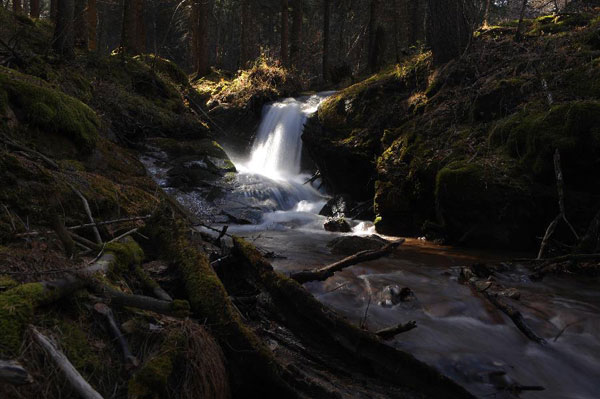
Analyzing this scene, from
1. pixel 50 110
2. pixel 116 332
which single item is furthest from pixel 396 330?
pixel 50 110

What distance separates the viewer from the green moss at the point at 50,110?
5281mm

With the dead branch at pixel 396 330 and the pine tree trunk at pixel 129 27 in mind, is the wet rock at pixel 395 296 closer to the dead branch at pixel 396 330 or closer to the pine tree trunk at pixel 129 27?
the dead branch at pixel 396 330

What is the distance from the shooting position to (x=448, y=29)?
1095cm

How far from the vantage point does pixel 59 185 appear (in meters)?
4.00

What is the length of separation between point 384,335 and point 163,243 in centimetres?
220

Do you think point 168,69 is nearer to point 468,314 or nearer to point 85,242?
point 85,242

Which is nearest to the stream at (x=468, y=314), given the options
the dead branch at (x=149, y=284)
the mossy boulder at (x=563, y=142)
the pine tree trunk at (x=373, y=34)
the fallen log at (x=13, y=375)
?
the mossy boulder at (x=563, y=142)

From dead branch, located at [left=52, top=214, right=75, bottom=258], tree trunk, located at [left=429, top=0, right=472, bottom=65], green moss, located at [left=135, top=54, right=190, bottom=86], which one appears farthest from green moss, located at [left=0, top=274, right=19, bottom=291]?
green moss, located at [left=135, top=54, right=190, bottom=86]

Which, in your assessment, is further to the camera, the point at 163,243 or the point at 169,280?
the point at 163,243

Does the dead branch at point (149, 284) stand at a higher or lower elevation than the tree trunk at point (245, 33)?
lower

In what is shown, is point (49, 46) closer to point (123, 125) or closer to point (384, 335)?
point (123, 125)

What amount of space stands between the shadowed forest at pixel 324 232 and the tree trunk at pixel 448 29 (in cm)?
5

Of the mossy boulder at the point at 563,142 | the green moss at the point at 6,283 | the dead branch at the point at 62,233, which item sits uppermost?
the mossy boulder at the point at 563,142

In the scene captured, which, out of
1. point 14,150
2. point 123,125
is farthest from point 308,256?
point 123,125
